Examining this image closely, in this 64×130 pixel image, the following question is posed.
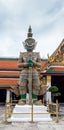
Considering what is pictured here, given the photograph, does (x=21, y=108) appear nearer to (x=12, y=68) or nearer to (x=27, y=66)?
(x=27, y=66)

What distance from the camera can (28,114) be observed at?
28.8ft

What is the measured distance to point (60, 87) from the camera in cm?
2136

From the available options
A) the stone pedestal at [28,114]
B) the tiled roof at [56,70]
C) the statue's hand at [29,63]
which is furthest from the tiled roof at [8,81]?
the stone pedestal at [28,114]

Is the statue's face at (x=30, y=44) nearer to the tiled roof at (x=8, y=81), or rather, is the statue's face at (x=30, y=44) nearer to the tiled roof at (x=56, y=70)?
the tiled roof at (x=56, y=70)

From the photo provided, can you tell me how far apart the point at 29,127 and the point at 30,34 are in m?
4.63

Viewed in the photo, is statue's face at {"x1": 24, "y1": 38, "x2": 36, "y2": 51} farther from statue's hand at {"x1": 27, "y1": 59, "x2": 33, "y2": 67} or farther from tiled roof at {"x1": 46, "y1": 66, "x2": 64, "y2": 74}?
tiled roof at {"x1": 46, "y1": 66, "x2": 64, "y2": 74}

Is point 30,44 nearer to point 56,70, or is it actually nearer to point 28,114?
point 28,114

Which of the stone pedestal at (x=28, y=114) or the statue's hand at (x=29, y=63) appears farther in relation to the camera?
the statue's hand at (x=29, y=63)

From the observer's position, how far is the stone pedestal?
860cm

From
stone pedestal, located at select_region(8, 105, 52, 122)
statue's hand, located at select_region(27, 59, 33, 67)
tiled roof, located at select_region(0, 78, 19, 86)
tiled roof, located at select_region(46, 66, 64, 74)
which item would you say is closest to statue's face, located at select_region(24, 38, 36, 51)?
statue's hand, located at select_region(27, 59, 33, 67)

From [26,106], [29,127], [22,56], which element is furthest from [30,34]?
[29,127]

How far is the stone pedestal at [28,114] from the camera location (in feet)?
28.2

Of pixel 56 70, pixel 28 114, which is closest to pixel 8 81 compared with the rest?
pixel 56 70

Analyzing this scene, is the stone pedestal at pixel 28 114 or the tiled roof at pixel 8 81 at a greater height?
the tiled roof at pixel 8 81
